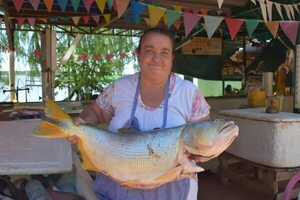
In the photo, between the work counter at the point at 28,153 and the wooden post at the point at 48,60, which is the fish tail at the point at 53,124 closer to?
the work counter at the point at 28,153

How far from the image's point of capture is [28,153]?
180cm

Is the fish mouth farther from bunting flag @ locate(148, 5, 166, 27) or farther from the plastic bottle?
bunting flag @ locate(148, 5, 166, 27)

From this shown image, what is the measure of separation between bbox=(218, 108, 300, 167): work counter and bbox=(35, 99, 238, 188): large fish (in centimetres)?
246

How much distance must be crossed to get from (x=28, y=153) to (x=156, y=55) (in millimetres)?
801

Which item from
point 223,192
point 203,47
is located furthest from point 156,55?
point 203,47

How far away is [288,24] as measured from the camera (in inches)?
169

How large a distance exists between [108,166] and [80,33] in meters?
6.26

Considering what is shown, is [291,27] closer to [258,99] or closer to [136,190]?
[258,99]

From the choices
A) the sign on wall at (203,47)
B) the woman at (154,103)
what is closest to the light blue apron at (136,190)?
the woman at (154,103)

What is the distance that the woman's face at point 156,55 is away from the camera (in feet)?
5.00

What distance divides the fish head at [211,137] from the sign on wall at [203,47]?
6437 mm

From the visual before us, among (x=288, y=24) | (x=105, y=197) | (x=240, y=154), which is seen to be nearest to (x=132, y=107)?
(x=105, y=197)

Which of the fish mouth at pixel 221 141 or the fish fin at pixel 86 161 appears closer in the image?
the fish mouth at pixel 221 141

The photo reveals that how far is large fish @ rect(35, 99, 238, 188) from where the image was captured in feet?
4.39
